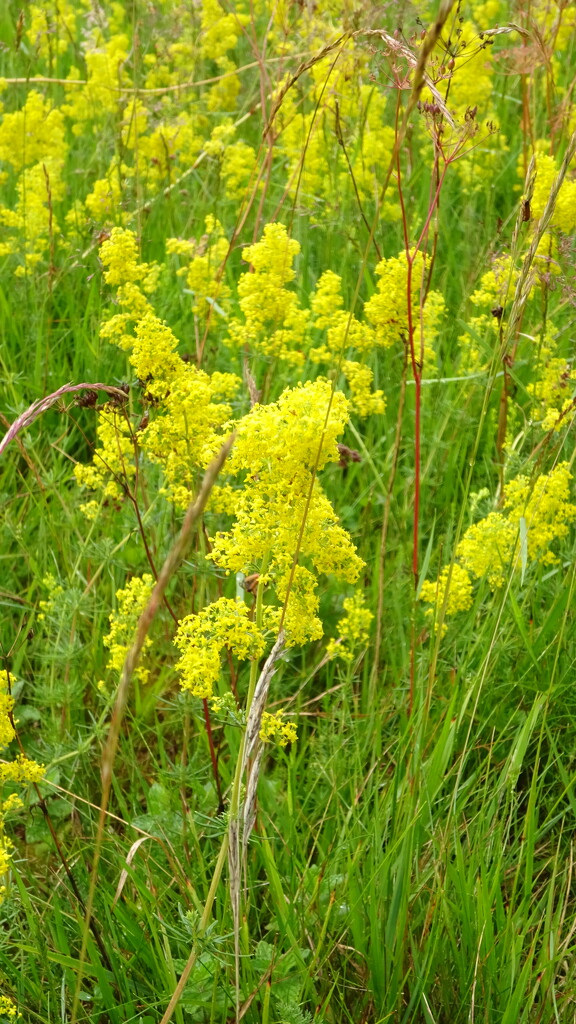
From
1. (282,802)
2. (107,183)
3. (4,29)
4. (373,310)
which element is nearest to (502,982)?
(282,802)

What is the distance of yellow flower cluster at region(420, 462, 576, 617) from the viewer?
2.30 m

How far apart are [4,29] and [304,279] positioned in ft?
11.5

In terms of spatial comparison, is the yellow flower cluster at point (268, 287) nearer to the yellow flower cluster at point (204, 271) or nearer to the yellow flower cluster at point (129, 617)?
the yellow flower cluster at point (204, 271)

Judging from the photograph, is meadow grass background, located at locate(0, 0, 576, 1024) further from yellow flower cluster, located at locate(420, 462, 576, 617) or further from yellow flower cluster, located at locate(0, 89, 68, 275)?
yellow flower cluster, located at locate(0, 89, 68, 275)

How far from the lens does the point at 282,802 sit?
88.7 inches

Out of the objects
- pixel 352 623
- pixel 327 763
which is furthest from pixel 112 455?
pixel 327 763

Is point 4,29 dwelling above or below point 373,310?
above

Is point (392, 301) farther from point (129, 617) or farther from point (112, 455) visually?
point (129, 617)

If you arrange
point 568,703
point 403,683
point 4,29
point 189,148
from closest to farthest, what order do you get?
point 568,703, point 403,683, point 189,148, point 4,29

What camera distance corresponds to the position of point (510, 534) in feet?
7.59

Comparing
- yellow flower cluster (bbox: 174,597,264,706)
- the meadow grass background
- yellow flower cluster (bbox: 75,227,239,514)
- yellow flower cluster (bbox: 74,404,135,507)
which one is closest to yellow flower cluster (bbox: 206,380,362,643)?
yellow flower cluster (bbox: 174,597,264,706)

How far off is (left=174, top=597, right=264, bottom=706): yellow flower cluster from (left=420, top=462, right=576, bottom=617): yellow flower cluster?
0.88m

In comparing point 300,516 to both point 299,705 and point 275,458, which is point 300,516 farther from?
point 299,705

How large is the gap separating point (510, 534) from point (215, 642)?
1.05m
